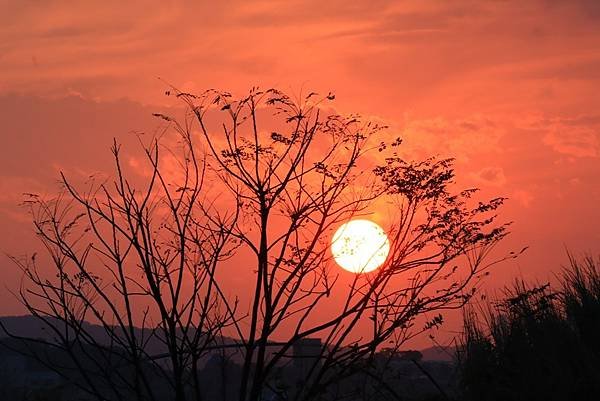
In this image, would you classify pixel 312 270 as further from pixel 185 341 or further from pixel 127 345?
pixel 127 345

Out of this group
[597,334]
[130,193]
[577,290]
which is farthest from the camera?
[577,290]

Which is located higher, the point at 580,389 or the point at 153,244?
the point at 153,244

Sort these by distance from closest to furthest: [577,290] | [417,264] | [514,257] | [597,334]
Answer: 1. [417,264]
2. [514,257]
3. [597,334]
4. [577,290]

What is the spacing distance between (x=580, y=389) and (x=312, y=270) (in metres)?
4.24

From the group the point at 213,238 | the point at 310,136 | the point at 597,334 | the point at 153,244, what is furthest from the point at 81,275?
the point at 597,334

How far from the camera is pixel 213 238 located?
372 inches

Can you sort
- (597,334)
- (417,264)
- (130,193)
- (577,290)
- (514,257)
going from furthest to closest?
(577,290)
(597,334)
(514,257)
(417,264)
(130,193)

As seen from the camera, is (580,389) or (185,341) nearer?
(185,341)

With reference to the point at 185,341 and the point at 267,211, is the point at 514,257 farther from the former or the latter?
the point at 185,341

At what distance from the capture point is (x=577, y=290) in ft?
41.7

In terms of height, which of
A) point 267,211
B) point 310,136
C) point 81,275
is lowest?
point 81,275

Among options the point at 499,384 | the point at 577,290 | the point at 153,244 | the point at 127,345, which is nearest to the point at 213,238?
the point at 153,244

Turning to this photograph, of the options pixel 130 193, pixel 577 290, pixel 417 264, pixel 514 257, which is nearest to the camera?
pixel 130 193

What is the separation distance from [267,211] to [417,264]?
2.00 meters
